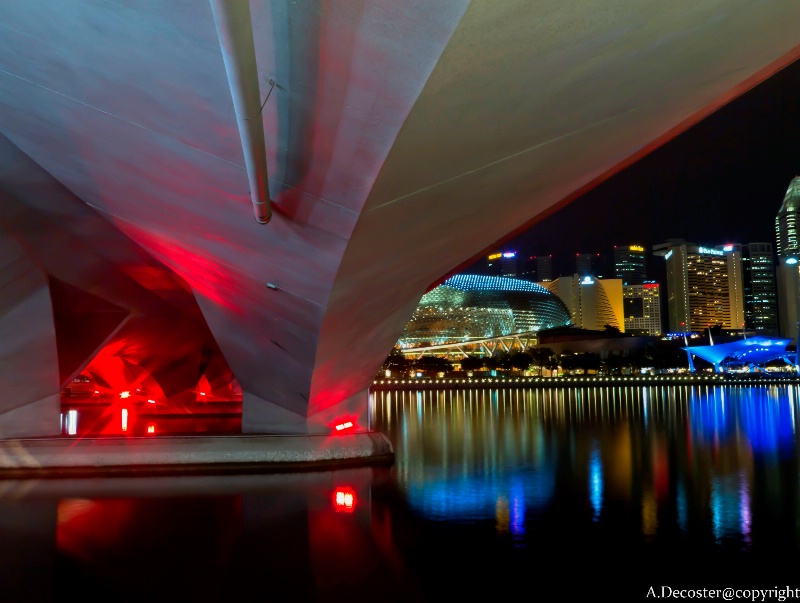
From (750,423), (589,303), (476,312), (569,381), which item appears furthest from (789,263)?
(750,423)

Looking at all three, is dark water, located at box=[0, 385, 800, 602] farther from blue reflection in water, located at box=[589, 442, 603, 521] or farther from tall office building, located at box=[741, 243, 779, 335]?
tall office building, located at box=[741, 243, 779, 335]

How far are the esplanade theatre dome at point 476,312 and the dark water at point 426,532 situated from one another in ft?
270

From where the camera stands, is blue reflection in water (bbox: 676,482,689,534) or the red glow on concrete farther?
the red glow on concrete

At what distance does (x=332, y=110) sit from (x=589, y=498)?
794cm

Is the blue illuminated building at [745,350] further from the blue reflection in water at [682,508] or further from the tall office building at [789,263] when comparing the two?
the blue reflection in water at [682,508]

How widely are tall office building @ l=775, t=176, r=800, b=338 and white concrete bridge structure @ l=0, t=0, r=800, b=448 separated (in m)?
137

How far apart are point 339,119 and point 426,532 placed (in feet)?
17.6

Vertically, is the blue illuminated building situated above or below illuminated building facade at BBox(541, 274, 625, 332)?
below

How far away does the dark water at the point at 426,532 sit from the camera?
725cm

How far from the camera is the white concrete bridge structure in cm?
532

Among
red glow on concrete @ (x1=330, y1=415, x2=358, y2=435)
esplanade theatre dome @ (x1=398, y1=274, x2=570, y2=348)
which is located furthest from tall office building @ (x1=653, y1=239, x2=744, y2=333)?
red glow on concrete @ (x1=330, y1=415, x2=358, y2=435)

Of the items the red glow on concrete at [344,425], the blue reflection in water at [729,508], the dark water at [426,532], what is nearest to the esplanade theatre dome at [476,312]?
the red glow on concrete at [344,425]

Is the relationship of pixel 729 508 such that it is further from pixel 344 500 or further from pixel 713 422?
pixel 713 422

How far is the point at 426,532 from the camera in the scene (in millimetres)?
9547
